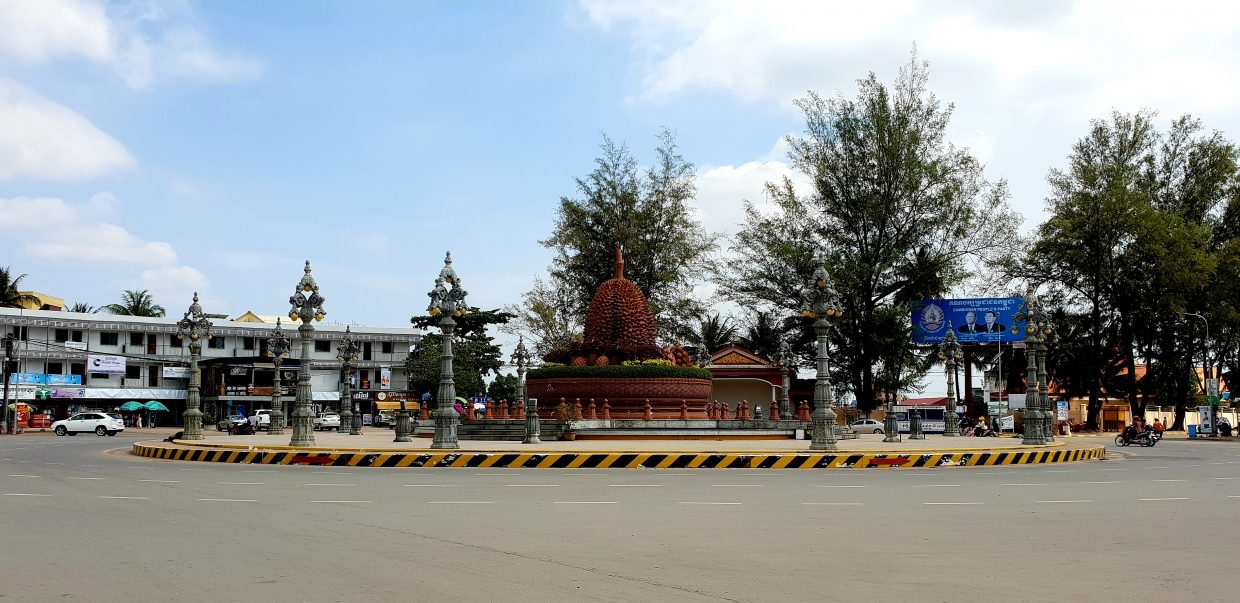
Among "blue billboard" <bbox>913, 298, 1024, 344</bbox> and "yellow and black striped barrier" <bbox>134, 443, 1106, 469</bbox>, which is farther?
"blue billboard" <bbox>913, 298, 1024, 344</bbox>

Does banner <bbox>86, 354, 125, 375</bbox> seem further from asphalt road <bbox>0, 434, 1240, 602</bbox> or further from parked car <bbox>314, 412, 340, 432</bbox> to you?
asphalt road <bbox>0, 434, 1240, 602</bbox>

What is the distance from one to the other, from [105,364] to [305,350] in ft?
143

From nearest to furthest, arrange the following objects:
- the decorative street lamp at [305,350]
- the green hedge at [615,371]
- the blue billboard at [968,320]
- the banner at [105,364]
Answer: the decorative street lamp at [305,350]
the green hedge at [615,371]
the blue billboard at [968,320]
the banner at [105,364]

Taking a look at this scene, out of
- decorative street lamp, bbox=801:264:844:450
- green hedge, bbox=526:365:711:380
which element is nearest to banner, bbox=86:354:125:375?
green hedge, bbox=526:365:711:380

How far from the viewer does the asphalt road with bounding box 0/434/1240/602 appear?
23.5 ft

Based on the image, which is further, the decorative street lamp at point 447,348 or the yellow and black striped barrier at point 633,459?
the decorative street lamp at point 447,348

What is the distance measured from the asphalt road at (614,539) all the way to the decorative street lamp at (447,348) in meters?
6.01

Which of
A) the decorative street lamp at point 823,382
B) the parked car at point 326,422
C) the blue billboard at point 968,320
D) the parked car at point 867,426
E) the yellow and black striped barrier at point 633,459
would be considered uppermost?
the blue billboard at point 968,320

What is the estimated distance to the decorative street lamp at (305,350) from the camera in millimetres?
25172

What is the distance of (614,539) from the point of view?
9.66m

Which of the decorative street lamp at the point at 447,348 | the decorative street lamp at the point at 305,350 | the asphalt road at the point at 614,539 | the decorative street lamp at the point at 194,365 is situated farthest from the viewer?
the decorative street lamp at the point at 194,365

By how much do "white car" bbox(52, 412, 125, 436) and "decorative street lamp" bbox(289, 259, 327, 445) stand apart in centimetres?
2845

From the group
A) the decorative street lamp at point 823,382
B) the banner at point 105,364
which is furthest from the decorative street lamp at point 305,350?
the banner at point 105,364

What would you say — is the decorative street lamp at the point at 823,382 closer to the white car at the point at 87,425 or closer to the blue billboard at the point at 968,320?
the blue billboard at the point at 968,320
